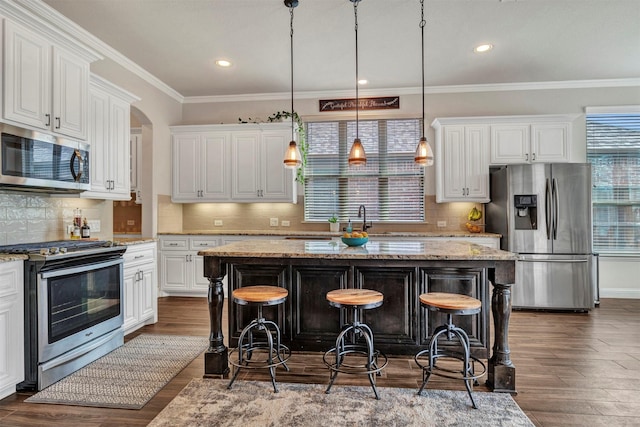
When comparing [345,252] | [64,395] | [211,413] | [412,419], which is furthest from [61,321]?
[412,419]

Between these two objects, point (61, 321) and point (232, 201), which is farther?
point (232, 201)

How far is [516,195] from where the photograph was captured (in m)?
4.55

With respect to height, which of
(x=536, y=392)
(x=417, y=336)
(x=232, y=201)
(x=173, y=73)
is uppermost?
(x=173, y=73)

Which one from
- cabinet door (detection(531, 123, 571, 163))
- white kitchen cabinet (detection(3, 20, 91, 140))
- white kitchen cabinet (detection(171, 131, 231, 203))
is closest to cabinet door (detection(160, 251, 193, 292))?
white kitchen cabinet (detection(171, 131, 231, 203))

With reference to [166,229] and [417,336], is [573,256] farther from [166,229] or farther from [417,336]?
[166,229]

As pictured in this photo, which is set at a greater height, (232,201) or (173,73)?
(173,73)

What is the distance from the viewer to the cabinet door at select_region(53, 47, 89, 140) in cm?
293

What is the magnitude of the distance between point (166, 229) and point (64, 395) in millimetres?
3172

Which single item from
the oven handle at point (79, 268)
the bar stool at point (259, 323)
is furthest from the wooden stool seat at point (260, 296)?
the oven handle at point (79, 268)

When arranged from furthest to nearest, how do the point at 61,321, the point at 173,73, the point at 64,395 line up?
the point at 173,73, the point at 61,321, the point at 64,395

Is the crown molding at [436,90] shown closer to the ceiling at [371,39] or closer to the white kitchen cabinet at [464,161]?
the ceiling at [371,39]

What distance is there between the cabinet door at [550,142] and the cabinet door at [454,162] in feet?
3.09

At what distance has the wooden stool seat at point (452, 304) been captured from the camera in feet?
7.45

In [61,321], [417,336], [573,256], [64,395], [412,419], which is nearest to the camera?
[412,419]
